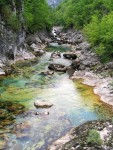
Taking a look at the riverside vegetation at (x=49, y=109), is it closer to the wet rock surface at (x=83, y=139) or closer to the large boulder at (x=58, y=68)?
the wet rock surface at (x=83, y=139)

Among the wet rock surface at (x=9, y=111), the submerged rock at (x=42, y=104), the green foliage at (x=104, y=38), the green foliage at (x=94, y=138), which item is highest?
the green foliage at (x=104, y=38)

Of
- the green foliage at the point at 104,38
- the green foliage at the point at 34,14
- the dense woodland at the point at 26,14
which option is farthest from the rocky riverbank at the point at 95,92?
the green foliage at the point at 34,14

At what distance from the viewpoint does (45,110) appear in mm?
27766

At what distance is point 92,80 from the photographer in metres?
37.8

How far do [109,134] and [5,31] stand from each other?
33.3 metres

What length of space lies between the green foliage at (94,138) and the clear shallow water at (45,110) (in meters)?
3.25

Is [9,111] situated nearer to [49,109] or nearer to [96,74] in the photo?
[49,109]

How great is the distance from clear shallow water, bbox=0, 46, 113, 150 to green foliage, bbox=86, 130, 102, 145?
10.7ft

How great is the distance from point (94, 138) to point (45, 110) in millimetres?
8863

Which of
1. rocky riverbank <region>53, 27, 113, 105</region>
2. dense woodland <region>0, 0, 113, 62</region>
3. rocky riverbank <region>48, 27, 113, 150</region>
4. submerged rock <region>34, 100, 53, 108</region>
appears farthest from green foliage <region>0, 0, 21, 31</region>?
submerged rock <region>34, 100, 53, 108</region>

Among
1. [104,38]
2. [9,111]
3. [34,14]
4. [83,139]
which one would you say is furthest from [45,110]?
[34,14]

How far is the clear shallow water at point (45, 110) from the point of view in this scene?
22213 millimetres

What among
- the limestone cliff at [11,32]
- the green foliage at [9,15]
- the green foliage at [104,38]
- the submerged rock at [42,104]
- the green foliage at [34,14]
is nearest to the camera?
the submerged rock at [42,104]

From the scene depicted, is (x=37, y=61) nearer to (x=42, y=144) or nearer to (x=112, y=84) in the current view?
(x=112, y=84)
